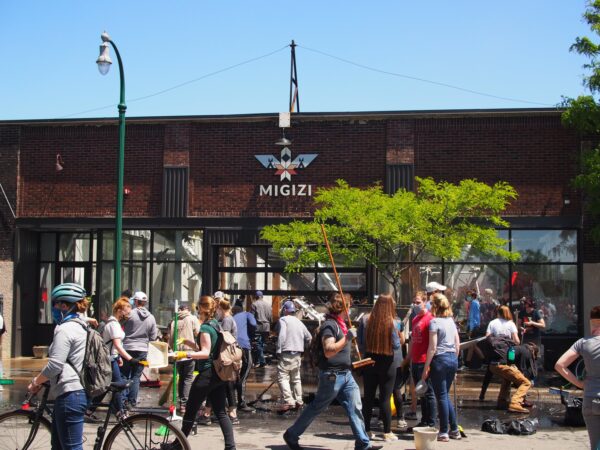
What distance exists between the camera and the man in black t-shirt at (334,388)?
27.4 ft

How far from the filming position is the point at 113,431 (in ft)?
22.5

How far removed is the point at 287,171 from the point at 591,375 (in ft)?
48.7

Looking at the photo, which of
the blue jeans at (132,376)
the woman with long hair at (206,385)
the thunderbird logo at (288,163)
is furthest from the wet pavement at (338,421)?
the thunderbird logo at (288,163)

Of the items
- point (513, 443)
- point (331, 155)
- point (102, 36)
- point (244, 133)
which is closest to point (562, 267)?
point (331, 155)

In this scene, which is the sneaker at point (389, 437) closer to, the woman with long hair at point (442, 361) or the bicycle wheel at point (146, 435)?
the woman with long hair at point (442, 361)

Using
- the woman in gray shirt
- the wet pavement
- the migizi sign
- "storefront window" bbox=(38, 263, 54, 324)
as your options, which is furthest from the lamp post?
the woman in gray shirt

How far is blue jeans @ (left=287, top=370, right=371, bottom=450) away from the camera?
8328 mm

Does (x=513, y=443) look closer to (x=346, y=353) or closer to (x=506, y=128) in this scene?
(x=346, y=353)

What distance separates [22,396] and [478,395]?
820 cm

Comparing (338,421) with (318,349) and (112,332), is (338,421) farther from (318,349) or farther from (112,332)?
(112,332)

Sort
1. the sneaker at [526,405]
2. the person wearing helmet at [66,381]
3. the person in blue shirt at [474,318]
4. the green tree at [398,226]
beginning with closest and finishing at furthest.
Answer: the person wearing helmet at [66,381] → the sneaker at [526,405] → the green tree at [398,226] → the person in blue shirt at [474,318]

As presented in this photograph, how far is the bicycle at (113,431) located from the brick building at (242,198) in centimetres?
1376

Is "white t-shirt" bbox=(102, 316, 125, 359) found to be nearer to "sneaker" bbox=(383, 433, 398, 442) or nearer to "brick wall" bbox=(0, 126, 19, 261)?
"sneaker" bbox=(383, 433, 398, 442)

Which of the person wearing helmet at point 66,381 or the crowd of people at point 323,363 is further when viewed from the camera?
the crowd of people at point 323,363
